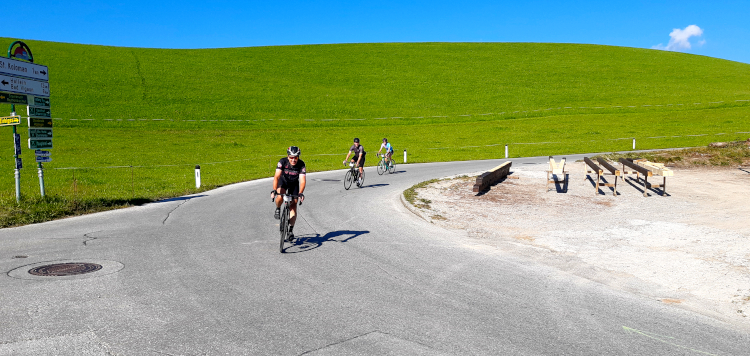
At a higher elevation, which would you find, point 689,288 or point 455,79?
point 455,79

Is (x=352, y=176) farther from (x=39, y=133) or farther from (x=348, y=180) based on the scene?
(x=39, y=133)

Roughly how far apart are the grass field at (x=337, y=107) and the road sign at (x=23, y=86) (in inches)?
116

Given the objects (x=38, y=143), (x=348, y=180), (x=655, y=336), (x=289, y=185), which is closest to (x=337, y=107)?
(x=348, y=180)

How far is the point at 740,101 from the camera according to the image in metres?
53.4

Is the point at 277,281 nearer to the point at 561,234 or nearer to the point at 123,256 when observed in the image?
the point at 123,256

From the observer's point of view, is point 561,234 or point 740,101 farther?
point 740,101

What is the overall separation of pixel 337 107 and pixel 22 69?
39.9 metres

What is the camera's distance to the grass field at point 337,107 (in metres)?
30.0

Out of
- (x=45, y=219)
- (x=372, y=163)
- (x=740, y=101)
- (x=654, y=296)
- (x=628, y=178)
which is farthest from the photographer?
(x=740, y=101)

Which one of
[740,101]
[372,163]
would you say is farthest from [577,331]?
[740,101]

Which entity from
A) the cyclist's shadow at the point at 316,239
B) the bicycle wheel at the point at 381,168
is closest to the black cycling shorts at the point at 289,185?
the cyclist's shadow at the point at 316,239

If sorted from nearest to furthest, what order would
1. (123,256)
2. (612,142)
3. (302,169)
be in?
(123,256) < (302,169) < (612,142)

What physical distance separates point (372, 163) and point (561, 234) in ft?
75.5

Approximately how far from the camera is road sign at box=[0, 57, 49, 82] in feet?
42.9
